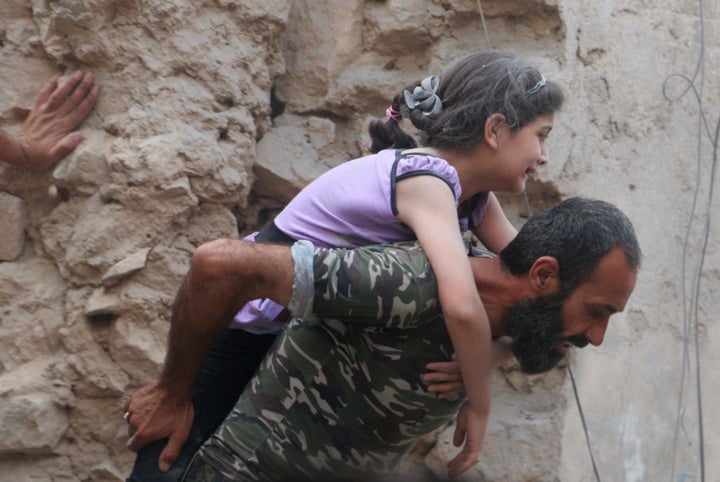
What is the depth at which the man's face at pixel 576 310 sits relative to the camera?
2303mm

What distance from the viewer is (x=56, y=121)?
3402 mm

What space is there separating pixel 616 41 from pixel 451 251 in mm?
1879

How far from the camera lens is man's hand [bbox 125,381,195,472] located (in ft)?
8.01

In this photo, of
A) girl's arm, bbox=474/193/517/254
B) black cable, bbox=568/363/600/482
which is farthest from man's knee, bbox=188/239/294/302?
black cable, bbox=568/363/600/482

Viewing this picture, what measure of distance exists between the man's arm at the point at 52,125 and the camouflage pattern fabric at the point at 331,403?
137 cm

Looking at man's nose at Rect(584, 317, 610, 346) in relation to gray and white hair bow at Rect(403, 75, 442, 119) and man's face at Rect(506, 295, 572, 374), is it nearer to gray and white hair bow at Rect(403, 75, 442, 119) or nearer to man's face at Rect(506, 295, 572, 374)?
man's face at Rect(506, 295, 572, 374)

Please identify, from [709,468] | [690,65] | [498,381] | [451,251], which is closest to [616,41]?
[690,65]

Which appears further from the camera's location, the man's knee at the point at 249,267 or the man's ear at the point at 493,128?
the man's ear at the point at 493,128

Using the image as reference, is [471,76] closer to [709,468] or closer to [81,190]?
[81,190]

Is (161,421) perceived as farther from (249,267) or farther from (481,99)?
(481,99)

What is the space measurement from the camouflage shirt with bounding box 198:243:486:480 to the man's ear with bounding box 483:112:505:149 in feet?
1.37

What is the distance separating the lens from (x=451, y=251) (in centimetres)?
219

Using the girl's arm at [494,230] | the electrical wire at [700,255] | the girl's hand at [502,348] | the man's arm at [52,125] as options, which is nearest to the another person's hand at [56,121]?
the man's arm at [52,125]

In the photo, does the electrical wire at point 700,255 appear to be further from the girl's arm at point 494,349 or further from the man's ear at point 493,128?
the man's ear at point 493,128
